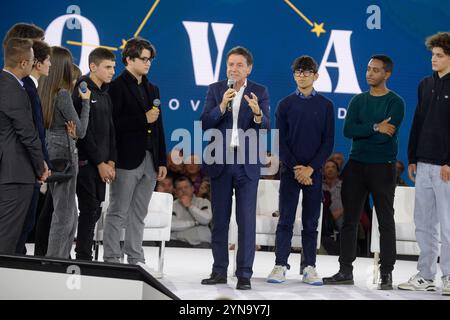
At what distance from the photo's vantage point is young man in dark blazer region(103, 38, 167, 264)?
4.88m

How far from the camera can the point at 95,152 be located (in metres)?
4.63

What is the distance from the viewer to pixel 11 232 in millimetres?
3596

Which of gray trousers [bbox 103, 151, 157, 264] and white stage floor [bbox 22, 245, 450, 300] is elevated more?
gray trousers [bbox 103, 151, 157, 264]

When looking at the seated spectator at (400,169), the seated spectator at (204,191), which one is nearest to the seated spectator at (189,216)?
the seated spectator at (204,191)

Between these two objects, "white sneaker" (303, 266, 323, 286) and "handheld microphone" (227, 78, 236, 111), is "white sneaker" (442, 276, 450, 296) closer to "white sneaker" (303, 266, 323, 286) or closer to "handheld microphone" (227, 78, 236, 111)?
"white sneaker" (303, 266, 323, 286)

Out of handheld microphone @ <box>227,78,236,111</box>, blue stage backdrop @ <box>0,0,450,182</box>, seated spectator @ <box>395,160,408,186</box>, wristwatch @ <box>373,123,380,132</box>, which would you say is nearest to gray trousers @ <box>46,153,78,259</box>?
handheld microphone @ <box>227,78,236,111</box>

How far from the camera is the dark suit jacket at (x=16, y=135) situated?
11.7 ft

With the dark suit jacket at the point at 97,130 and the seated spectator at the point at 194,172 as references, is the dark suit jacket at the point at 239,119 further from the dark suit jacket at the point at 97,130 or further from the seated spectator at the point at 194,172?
the seated spectator at the point at 194,172

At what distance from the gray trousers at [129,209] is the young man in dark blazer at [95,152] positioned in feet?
0.38

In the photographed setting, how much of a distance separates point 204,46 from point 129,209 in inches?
133

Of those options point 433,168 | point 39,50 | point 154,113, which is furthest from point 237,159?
point 39,50

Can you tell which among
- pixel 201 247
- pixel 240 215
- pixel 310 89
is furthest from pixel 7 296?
pixel 201 247

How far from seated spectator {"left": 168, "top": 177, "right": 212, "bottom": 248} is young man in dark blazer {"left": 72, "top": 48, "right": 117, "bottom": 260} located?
95.8 inches

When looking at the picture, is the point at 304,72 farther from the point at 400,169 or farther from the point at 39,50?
the point at 400,169
